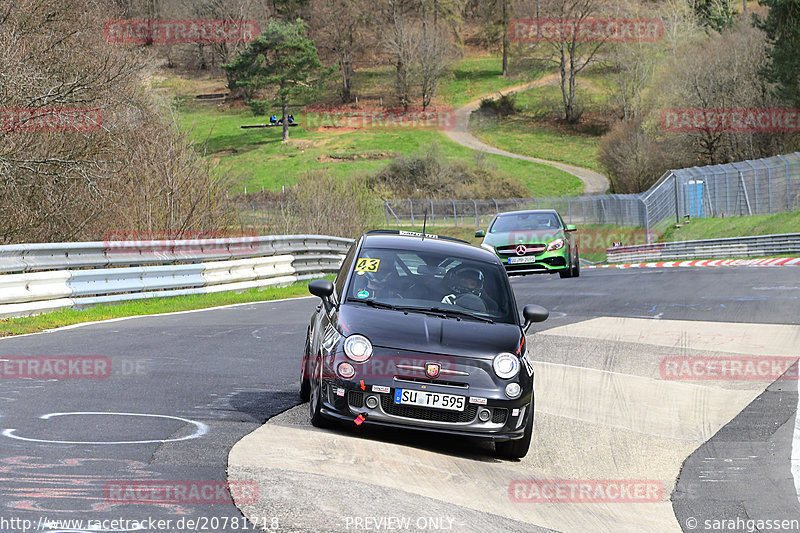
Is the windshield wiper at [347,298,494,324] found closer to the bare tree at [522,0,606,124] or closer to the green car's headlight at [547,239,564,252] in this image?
the green car's headlight at [547,239,564,252]

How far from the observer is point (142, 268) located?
58.0 ft

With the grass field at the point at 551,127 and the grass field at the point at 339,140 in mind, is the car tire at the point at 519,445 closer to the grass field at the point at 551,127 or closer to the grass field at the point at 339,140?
the grass field at the point at 339,140

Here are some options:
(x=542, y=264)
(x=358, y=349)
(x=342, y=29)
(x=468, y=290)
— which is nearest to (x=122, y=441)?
(x=358, y=349)

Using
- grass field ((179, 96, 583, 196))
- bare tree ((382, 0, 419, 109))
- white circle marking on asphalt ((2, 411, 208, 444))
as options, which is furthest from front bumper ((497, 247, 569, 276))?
bare tree ((382, 0, 419, 109))

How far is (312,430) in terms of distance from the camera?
24.5 ft

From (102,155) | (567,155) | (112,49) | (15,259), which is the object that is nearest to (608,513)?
(15,259)

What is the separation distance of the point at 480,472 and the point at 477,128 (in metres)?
100

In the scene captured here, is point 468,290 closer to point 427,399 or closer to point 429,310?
point 429,310

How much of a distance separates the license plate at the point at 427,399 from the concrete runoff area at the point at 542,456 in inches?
13.3

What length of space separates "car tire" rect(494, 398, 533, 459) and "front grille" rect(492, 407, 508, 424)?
227mm

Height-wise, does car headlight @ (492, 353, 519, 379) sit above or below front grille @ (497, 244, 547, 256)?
above

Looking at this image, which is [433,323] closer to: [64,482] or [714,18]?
[64,482]

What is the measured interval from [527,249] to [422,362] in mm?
14684

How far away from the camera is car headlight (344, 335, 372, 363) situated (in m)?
7.27
